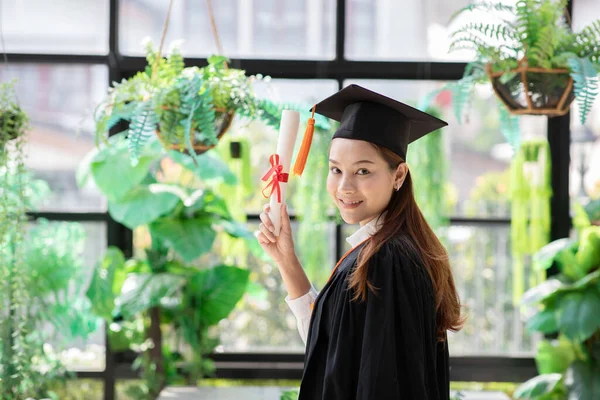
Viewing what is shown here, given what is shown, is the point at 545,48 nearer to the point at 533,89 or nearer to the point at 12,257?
the point at 533,89

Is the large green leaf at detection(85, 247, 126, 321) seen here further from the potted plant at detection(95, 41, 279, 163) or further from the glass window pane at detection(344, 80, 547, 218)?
the glass window pane at detection(344, 80, 547, 218)

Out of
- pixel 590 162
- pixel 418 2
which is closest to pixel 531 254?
pixel 590 162

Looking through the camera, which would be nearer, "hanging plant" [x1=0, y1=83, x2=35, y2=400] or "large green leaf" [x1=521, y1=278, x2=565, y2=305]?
"hanging plant" [x1=0, y1=83, x2=35, y2=400]

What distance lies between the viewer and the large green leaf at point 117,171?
364cm

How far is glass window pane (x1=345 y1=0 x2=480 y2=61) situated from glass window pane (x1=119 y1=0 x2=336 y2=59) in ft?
0.41

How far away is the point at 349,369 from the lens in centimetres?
175

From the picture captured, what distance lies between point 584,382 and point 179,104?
2.36m

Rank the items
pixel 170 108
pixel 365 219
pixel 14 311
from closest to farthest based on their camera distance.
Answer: pixel 365 219 < pixel 170 108 < pixel 14 311

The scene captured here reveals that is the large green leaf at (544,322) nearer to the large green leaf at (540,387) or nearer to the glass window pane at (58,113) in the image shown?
the large green leaf at (540,387)

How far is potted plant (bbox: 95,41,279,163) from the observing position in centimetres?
264

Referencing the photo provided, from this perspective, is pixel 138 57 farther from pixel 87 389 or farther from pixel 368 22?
pixel 87 389

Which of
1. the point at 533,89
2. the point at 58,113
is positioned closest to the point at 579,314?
the point at 533,89

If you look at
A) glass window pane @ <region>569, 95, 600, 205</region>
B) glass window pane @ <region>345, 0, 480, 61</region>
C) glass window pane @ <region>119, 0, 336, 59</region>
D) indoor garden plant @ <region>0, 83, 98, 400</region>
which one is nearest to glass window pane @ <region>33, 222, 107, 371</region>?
indoor garden plant @ <region>0, 83, 98, 400</region>

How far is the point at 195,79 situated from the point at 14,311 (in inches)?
47.5
